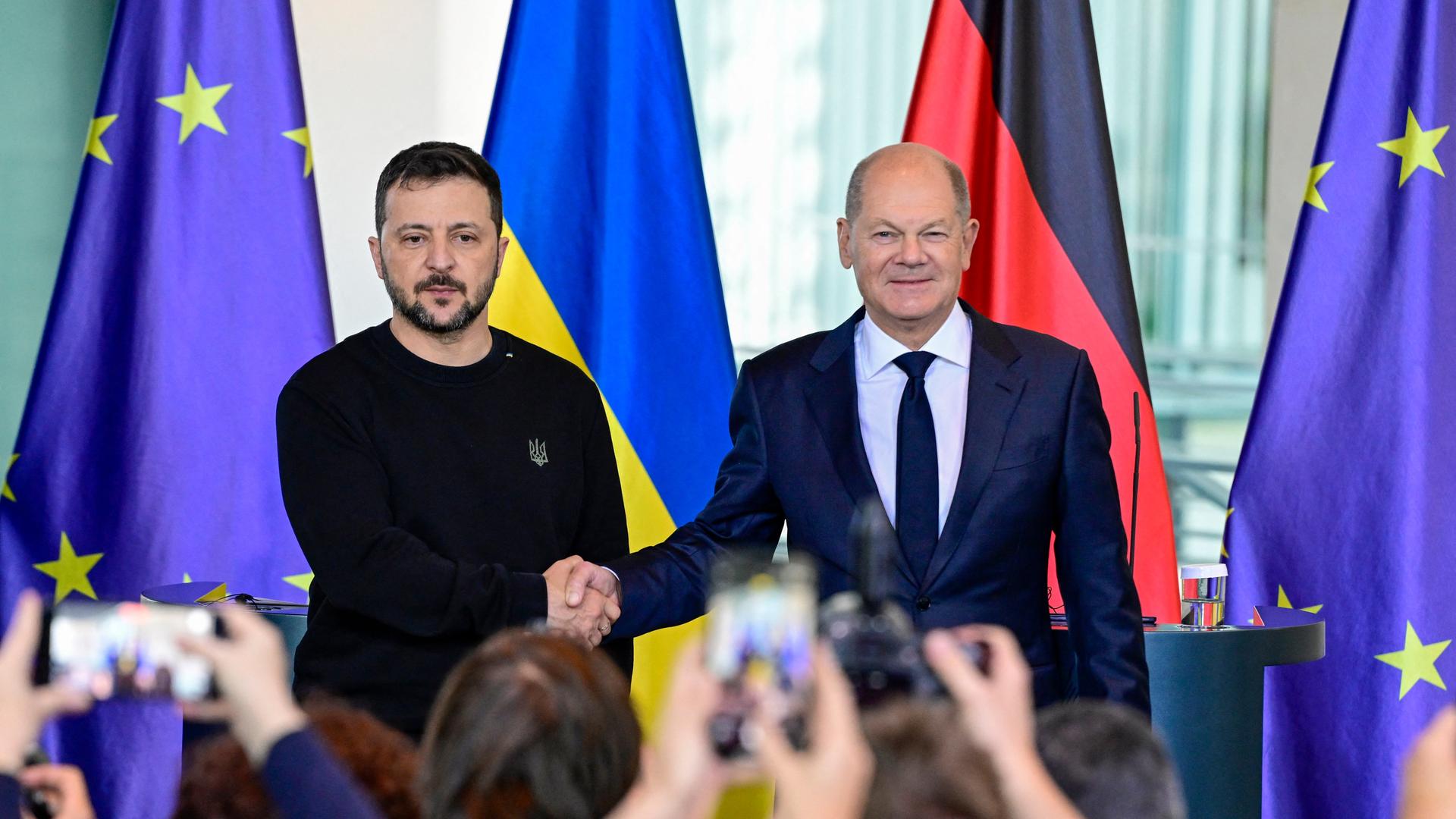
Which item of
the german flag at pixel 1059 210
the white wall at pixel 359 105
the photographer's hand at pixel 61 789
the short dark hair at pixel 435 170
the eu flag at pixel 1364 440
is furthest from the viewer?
the white wall at pixel 359 105

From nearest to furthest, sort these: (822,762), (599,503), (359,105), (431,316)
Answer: (822,762), (431,316), (599,503), (359,105)

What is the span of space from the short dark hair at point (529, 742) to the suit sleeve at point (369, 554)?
1.36m

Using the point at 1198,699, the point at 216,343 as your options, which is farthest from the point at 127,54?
the point at 1198,699

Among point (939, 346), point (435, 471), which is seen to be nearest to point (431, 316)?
point (435, 471)

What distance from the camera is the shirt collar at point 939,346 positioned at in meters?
2.93

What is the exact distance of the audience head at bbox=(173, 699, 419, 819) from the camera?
4.43ft

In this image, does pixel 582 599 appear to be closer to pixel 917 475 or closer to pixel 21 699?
pixel 917 475

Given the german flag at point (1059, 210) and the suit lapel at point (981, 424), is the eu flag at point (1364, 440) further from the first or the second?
the suit lapel at point (981, 424)

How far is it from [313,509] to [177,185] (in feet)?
4.88

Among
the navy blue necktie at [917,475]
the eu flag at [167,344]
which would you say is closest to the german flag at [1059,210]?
the navy blue necktie at [917,475]

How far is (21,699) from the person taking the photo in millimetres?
1380

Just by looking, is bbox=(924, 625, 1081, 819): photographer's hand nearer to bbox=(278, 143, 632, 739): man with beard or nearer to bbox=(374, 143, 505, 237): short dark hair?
bbox=(278, 143, 632, 739): man with beard

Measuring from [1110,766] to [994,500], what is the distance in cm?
139

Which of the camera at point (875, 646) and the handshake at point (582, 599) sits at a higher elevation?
the camera at point (875, 646)
